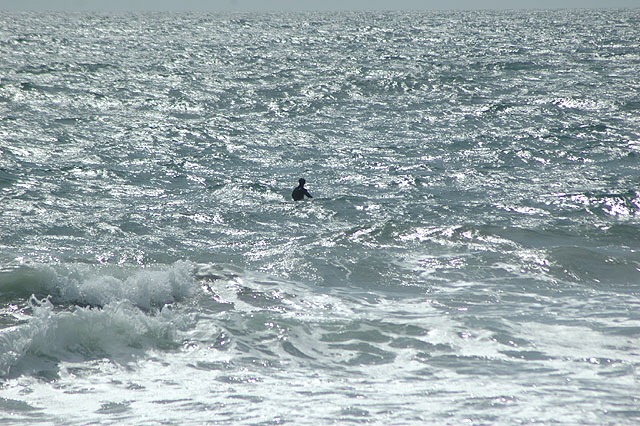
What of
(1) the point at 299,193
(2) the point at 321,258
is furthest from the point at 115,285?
(1) the point at 299,193

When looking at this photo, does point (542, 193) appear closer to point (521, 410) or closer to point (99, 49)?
point (521, 410)

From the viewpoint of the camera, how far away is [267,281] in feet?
39.7

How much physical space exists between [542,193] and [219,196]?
25.9 feet

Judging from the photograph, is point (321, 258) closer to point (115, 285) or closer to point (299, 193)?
point (115, 285)

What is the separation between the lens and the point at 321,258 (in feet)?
44.1

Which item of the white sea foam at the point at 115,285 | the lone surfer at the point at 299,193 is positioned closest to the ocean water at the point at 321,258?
the white sea foam at the point at 115,285

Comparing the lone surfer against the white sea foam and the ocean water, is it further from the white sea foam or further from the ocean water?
the white sea foam

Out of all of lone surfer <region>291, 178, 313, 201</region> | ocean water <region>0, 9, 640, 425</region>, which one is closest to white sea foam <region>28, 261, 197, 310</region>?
ocean water <region>0, 9, 640, 425</region>

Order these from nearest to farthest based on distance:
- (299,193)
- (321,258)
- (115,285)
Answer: (115,285)
(321,258)
(299,193)

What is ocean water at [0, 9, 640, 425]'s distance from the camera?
26.3 feet

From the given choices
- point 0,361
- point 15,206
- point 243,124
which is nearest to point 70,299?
point 0,361

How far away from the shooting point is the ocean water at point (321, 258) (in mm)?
8016

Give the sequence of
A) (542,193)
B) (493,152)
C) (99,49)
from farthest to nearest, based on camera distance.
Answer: (99,49), (493,152), (542,193)

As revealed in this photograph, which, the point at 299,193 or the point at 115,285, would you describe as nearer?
the point at 115,285
